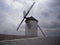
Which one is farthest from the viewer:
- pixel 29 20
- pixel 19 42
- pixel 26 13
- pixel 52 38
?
pixel 26 13

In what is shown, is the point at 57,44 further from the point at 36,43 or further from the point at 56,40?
the point at 36,43

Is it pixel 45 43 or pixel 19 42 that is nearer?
pixel 19 42

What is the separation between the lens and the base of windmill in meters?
10.5

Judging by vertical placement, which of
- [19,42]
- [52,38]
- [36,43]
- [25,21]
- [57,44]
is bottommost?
[25,21]

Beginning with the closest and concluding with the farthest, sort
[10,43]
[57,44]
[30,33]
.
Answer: [10,43], [57,44], [30,33]

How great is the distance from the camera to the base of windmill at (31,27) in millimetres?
10508

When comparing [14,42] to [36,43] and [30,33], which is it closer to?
[36,43]

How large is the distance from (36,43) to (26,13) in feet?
33.1

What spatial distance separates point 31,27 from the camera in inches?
432

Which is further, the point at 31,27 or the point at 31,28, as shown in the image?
the point at 31,27

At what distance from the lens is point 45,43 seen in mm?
3604

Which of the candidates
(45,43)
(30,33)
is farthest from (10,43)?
(30,33)

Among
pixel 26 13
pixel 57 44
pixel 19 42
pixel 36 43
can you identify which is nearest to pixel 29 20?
pixel 26 13

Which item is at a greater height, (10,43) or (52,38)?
(10,43)
